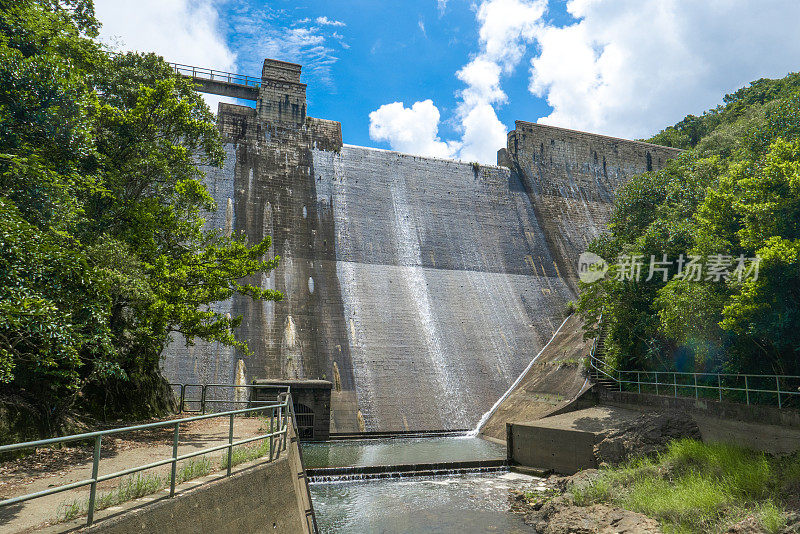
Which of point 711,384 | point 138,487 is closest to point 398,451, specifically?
point 711,384

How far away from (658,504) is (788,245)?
20.6 feet

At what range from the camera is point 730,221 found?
13.3 m

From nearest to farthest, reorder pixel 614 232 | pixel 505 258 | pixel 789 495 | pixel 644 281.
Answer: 1. pixel 789 495
2. pixel 644 281
3. pixel 614 232
4. pixel 505 258

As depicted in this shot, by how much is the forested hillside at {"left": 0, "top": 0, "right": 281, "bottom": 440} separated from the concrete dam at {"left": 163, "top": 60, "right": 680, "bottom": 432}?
8316 mm

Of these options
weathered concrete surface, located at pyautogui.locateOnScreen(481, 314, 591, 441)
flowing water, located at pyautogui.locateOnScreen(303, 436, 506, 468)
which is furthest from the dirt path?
weathered concrete surface, located at pyautogui.locateOnScreen(481, 314, 591, 441)

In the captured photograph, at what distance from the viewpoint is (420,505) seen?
496 inches

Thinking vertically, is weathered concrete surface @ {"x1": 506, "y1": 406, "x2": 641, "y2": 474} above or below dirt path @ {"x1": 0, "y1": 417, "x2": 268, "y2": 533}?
below

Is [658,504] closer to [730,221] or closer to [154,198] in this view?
[730,221]

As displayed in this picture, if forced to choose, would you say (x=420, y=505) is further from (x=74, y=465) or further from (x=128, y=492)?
(x=128, y=492)

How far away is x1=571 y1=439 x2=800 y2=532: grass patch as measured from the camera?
9.66 metres

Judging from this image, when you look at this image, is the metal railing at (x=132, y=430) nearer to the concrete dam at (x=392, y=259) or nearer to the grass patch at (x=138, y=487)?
the grass patch at (x=138, y=487)

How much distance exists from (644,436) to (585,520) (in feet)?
14.4

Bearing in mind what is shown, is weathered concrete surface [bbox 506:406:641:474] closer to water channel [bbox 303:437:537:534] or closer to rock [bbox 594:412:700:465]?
rock [bbox 594:412:700:465]

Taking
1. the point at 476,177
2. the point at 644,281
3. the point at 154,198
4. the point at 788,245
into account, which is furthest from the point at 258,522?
the point at 476,177
